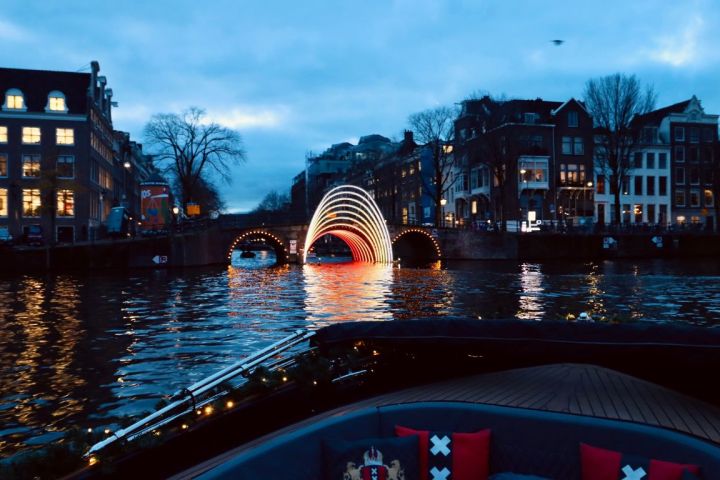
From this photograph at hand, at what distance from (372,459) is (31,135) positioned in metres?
65.2

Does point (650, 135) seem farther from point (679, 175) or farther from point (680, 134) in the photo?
point (679, 175)

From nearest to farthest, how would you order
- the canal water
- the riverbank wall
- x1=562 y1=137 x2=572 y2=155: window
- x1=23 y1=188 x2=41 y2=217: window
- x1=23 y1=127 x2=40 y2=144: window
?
1. the canal water
2. the riverbank wall
3. x1=23 y1=188 x2=41 y2=217: window
4. x1=23 y1=127 x2=40 y2=144: window
5. x1=562 y1=137 x2=572 y2=155: window

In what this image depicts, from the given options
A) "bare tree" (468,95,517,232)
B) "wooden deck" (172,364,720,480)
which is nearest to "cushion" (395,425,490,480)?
"wooden deck" (172,364,720,480)

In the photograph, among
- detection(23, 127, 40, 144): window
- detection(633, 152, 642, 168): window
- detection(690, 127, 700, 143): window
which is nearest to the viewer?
detection(23, 127, 40, 144): window

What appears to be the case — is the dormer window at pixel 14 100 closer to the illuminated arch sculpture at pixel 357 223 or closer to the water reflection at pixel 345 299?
the illuminated arch sculpture at pixel 357 223

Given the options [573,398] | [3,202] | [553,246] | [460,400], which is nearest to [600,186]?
[553,246]

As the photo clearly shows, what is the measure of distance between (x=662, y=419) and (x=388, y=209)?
90.1 meters

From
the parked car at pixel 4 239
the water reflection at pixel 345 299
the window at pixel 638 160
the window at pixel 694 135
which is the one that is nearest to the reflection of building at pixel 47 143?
the parked car at pixel 4 239

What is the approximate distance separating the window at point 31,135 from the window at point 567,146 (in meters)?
54.0

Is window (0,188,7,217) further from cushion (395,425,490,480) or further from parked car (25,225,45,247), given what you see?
cushion (395,425,490,480)

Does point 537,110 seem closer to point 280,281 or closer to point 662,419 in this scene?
point 280,281

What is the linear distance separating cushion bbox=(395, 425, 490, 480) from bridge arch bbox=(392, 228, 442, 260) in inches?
2337

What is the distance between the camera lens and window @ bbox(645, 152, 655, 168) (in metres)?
77.6

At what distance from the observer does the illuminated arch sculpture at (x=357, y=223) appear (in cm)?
5819
